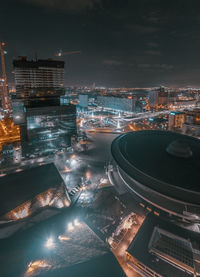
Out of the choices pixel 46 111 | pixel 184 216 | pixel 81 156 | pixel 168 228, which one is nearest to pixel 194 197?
pixel 184 216

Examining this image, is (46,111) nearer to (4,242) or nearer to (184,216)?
(4,242)

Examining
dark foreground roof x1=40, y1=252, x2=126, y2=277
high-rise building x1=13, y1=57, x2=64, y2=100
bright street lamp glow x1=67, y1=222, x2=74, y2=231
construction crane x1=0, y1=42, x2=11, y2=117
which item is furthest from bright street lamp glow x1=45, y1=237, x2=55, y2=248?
construction crane x1=0, y1=42, x2=11, y2=117

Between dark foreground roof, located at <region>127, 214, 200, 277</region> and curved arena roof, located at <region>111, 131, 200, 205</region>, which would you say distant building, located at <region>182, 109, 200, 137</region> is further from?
dark foreground roof, located at <region>127, 214, 200, 277</region>

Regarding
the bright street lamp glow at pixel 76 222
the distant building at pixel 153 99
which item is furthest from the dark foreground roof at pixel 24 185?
the distant building at pixel 153 99

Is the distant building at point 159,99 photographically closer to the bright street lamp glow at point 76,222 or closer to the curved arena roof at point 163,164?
the curved arena roof at point 163,164

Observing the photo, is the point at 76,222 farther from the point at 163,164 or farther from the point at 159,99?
the point at 159,99

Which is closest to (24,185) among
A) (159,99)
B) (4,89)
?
(4,89)
